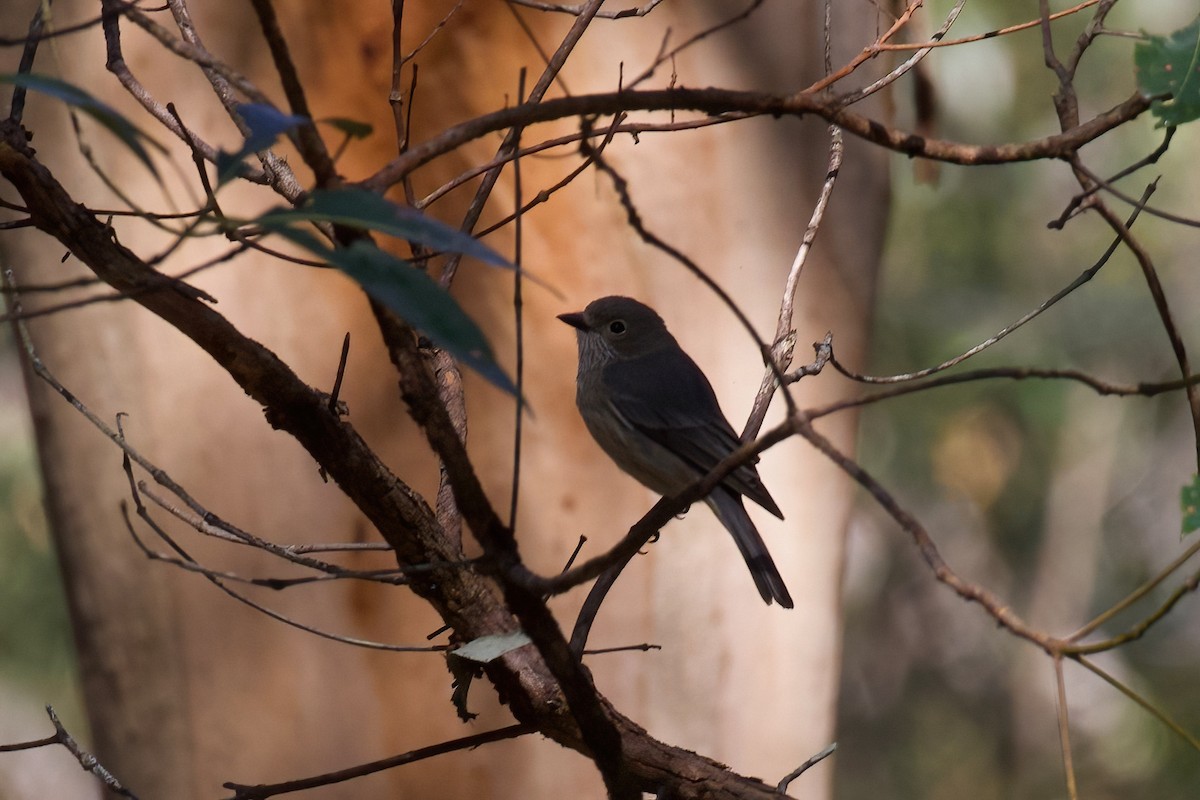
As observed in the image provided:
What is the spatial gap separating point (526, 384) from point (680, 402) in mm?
441

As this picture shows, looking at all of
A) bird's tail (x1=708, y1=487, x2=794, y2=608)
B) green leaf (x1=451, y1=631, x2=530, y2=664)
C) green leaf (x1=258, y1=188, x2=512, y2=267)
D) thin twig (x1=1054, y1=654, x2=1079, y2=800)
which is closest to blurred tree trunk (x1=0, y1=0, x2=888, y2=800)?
bird's tail (x1=708, y1=487, x2=794, y2=608)

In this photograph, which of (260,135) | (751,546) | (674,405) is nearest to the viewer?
(260,135)

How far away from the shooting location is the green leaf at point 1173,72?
1.13m

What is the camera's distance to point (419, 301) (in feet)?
2.64

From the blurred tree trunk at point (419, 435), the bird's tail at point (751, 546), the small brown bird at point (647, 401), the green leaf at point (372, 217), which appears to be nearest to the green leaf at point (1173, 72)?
the green leaf at point (372, 217)

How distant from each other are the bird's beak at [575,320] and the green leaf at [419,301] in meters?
1.87

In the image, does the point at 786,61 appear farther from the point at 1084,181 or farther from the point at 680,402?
the point at 1084,181

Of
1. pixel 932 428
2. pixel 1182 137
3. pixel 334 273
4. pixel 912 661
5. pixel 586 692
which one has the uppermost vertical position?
pixel 1182 137

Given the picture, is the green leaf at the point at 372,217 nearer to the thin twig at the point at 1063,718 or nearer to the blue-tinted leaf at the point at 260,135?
the blue-tinted leaf at the point at 260,135

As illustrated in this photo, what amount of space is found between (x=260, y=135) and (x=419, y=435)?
1.87 meters

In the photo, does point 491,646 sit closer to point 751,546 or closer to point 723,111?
point 723,111

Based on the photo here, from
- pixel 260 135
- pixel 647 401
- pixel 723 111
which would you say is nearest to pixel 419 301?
pixel 260 135

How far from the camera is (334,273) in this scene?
2.68m

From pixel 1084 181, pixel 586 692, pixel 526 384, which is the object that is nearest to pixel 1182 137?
pixel 526 384
